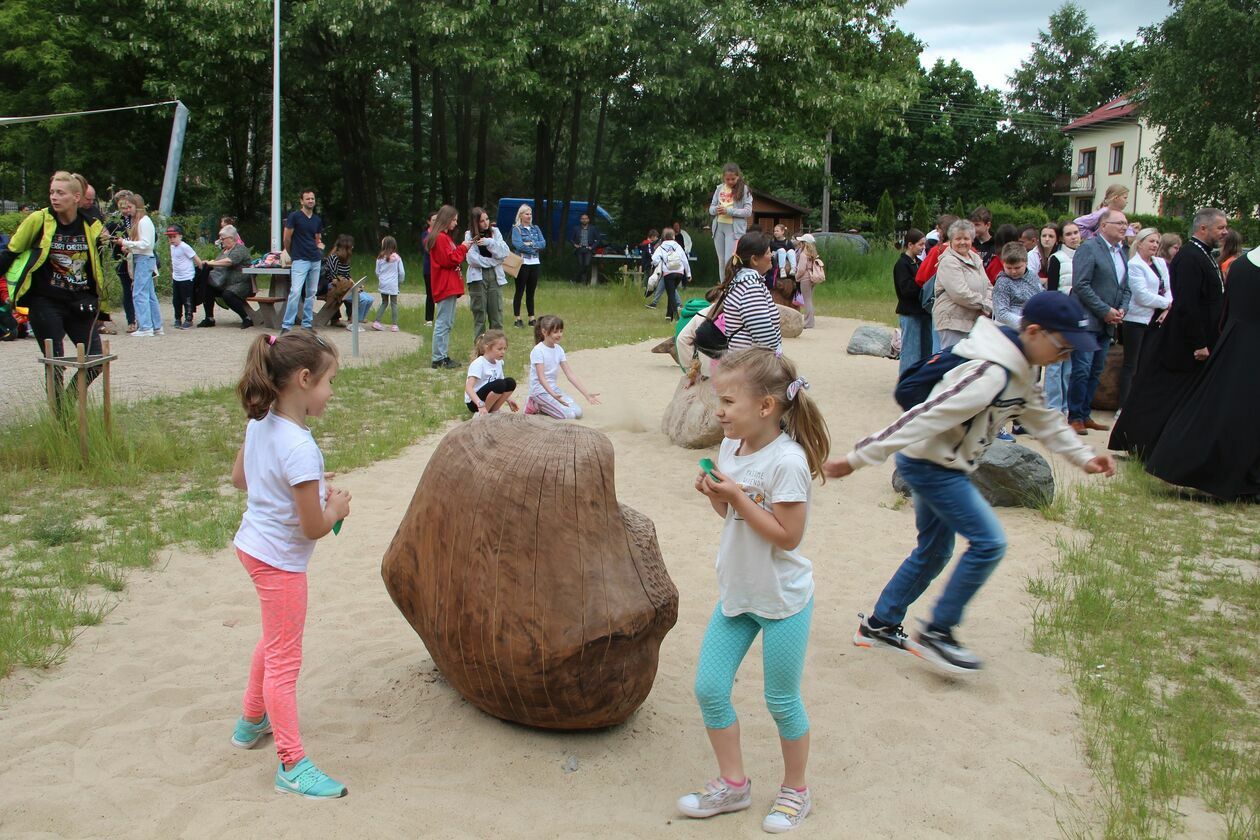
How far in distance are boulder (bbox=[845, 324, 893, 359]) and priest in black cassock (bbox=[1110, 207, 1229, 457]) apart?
18.5ft

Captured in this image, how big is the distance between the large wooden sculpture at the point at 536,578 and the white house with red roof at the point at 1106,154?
5110 cm

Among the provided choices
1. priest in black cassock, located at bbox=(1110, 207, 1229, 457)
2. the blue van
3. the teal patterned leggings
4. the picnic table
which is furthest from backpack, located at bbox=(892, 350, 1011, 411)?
the blue van

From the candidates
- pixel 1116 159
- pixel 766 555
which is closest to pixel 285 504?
pixel 766 555

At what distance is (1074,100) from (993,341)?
232 feet

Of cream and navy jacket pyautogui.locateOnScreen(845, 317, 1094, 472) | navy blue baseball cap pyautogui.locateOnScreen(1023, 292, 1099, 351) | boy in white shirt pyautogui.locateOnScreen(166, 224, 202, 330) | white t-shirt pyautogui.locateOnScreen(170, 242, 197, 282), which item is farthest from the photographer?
white t-shirt pyautogui.locateOnScreen(170, 242, 197, 282)

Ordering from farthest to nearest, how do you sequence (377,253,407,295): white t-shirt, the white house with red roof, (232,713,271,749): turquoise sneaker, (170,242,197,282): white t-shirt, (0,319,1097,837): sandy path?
the white house with red roof
(377,253,407,295): white t-shirt
(170,242,197,282): white t-shirt
(232,713,271,749): turquoise sneaker
(0,319,1097,837): sandy path

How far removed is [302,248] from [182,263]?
85.3 inches

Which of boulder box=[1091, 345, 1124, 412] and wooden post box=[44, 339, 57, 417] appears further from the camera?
boulder box=[1091, 345, 1124, 412]

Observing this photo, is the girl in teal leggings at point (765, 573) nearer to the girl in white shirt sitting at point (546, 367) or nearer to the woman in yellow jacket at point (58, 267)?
the girl in white shirt sitting at point (546, 367)

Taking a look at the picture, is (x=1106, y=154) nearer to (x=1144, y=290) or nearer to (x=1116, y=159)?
(x=1116, y=159)

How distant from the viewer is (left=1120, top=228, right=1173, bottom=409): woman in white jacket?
30.0ft

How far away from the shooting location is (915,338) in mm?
10266

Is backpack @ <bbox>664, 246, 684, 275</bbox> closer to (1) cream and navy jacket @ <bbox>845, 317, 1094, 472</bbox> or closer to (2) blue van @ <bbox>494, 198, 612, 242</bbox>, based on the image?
(1) cream and navy jacket @ <bbox>845, 317, 1094, 472</bbox>

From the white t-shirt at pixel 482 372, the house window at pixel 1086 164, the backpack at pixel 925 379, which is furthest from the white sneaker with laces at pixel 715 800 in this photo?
the house window at pixel 1086 164
